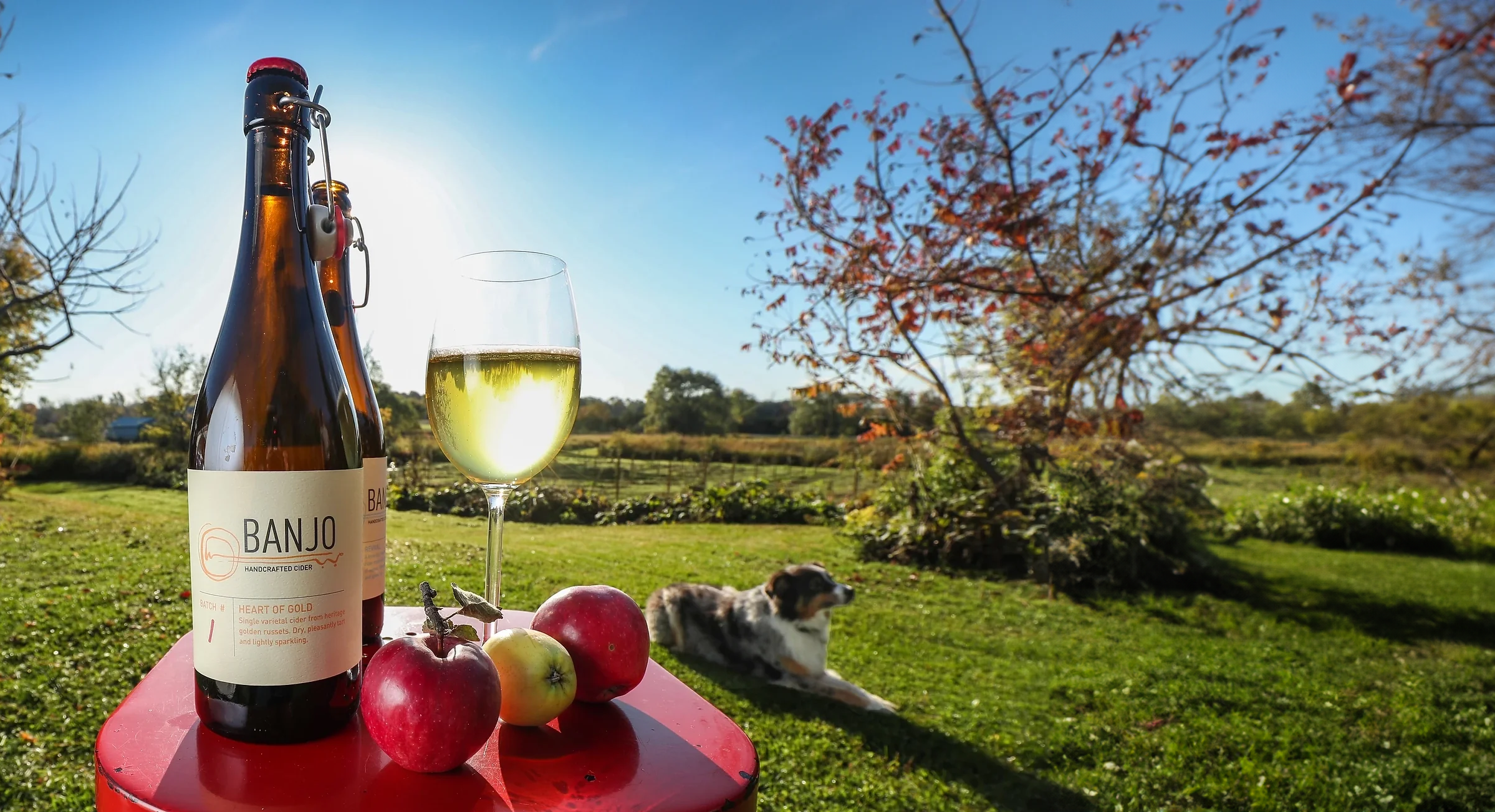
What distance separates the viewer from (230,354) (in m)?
0.98

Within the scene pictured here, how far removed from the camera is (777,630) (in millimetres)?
4785

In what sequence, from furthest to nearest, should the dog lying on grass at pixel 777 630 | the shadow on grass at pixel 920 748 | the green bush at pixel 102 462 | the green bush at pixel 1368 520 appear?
the green bush at pixel 102 462 → the green bush at pixel 1368 520 → the dog lying on grass at pixel 777 630 → the shadow on grass at pixel 920 748

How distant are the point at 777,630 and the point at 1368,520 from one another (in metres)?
12.0

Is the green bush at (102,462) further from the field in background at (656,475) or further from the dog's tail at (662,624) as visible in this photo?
the dog's tail at (662,624)

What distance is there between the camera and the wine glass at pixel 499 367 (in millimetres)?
1131

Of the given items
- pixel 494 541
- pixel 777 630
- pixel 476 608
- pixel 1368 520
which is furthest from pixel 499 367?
pixel 1368 520

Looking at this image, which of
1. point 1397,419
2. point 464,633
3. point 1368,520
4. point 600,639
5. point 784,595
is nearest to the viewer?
point 464,633

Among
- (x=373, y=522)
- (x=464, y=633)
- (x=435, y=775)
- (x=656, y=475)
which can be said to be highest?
(x=373, y=522)

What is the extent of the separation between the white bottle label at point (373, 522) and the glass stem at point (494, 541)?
15cm

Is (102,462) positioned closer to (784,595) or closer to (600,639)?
(784,595)

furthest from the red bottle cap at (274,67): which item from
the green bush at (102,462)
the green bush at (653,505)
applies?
the green bush at (102,462)

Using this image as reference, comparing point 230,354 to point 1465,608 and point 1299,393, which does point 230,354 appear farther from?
point 1465,608

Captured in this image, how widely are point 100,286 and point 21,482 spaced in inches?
447

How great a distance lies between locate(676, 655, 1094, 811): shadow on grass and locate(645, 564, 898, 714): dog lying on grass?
9 centimetres
